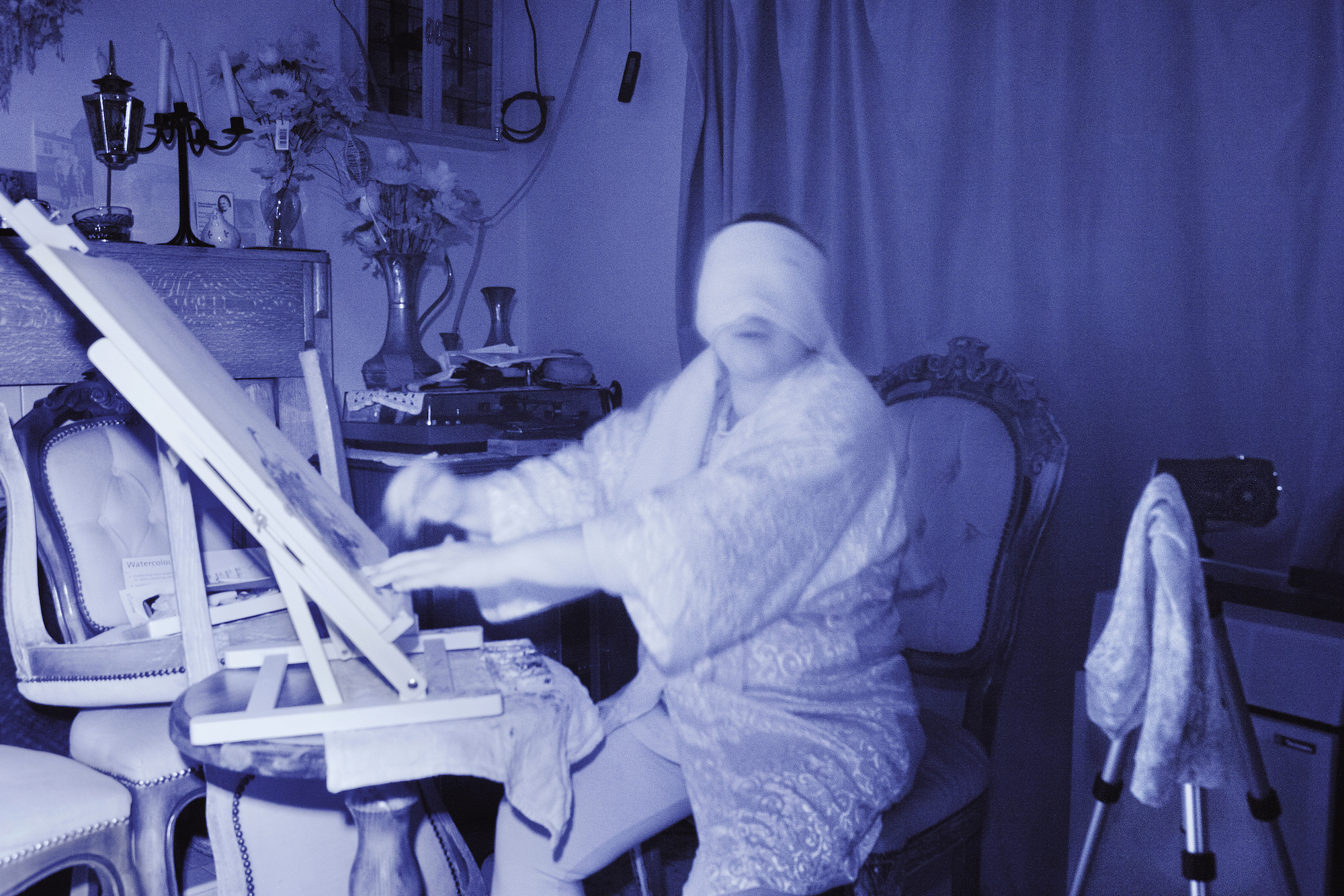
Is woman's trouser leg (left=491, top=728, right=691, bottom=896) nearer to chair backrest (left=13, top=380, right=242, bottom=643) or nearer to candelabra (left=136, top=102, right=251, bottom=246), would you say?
chair backrest (left=13, top=380, right=242, bottom=643)

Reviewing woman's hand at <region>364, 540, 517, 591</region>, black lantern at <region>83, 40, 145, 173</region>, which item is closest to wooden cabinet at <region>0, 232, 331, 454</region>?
black lantern at <region>83, 40, 145, 173</region>

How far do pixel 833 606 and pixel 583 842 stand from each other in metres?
0.37

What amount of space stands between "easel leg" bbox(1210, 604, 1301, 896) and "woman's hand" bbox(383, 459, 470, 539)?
962 mm

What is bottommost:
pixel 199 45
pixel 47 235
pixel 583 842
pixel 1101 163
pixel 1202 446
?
pixel 583 842

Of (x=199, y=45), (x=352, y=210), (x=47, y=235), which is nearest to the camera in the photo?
(x=47, y=235)

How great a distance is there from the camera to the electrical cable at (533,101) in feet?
8.25

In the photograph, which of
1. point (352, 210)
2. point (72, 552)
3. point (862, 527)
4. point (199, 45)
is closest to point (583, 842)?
point (862, 527)

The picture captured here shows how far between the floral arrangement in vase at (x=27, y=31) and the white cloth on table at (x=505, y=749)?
1838mm

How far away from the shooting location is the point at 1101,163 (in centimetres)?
128

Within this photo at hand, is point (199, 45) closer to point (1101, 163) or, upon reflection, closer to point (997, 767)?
point (1101, 163)

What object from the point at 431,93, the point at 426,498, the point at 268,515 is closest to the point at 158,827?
the point at 426,498

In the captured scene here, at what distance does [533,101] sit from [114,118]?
3.65ft

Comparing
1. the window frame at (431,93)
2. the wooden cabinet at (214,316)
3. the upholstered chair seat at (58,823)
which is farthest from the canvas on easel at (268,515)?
the window frame at (431,93)

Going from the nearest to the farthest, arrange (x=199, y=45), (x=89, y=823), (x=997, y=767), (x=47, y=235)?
(x=47, y=235)
(x=89, y=823)
(x=997, y=767)
(x=199, y=45)
